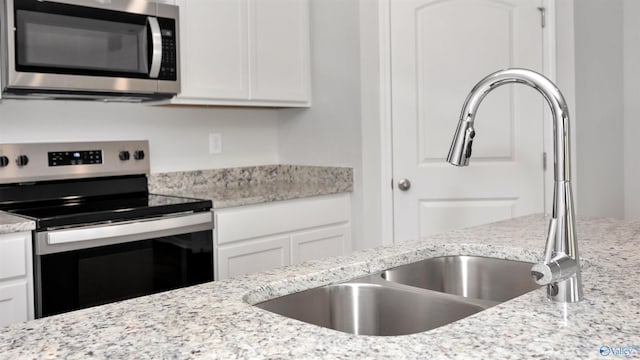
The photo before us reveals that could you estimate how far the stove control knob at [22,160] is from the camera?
2533 millimetres

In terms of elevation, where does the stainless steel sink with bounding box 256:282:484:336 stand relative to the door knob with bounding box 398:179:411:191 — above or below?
below

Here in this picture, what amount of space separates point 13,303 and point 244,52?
162 cm

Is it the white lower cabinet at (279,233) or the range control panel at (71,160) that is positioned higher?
the range control panel at (71,160)

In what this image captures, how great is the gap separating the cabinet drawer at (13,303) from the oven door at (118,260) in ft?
0.15

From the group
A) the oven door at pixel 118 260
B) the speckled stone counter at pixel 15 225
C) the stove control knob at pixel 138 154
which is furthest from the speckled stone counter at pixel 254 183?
the speckled stone counter at pixel 15 225

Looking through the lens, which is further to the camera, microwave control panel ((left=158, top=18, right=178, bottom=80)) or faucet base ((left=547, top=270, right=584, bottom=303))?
microwave control panel ((left=158, top=18, right=178, bottom=80))

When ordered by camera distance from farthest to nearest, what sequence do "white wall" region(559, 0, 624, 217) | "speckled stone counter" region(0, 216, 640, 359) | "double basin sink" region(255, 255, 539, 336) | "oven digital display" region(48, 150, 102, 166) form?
"white wall" region(559, 0, 624, 217) → "oven digital display" region(48, 150, 102, 166) → "double basin sink" region(255, 255, 539, 336) → "speckled stone counter" region(0, 216, 640, 359)

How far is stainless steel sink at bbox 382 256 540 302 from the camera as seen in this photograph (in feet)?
4.60

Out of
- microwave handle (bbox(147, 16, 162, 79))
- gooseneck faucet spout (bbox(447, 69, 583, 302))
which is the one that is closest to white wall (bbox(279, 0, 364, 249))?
microwave handle (bbox(147, 16, 162, 79))

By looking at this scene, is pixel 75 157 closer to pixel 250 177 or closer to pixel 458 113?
pixel 250 177

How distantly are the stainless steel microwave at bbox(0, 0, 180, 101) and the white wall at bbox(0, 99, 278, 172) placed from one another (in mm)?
173

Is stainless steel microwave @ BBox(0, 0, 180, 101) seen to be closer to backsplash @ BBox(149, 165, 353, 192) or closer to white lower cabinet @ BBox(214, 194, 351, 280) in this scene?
→ backsplash @ BBox(149, 165, 353, 192)

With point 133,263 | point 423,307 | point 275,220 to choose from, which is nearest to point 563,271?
point 423,307

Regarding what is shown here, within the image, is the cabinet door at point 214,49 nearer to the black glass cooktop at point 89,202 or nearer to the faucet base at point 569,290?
the black glass cooktop at point 89,202
